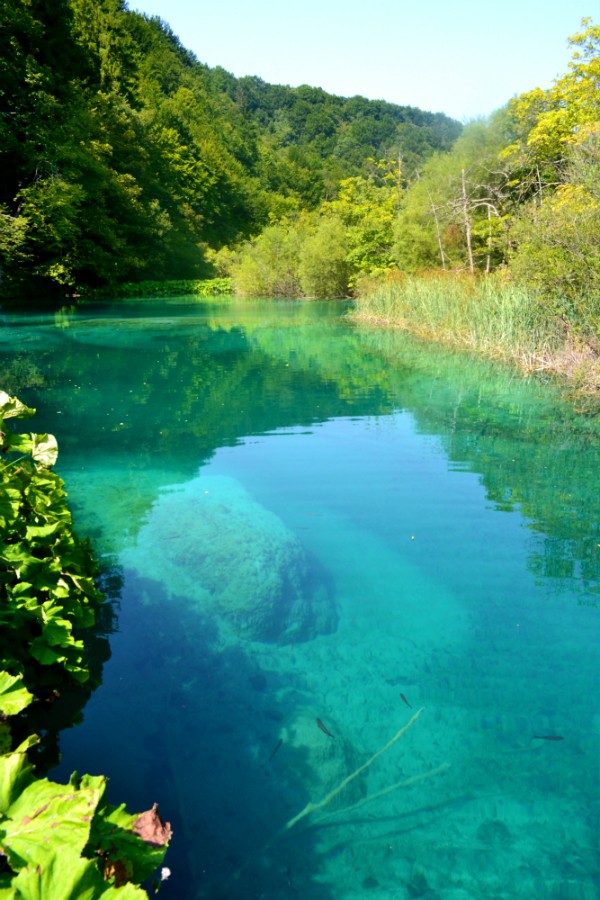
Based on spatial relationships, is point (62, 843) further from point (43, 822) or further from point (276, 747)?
point (276, 747)

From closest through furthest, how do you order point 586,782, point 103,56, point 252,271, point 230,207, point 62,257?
point 586,782 → point 62,257 → point 103,56 → point 252,271 → point 230,207

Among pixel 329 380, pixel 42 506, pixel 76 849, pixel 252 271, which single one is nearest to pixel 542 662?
pixel 42 506

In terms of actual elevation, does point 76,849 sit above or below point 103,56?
below

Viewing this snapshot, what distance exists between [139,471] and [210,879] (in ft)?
14.9

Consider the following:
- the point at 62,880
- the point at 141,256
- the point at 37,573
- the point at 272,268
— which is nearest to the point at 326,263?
the point at 272,268

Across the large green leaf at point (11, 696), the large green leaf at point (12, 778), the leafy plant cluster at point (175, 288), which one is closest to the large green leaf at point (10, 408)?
→ the large green leaf at point (11, 696)

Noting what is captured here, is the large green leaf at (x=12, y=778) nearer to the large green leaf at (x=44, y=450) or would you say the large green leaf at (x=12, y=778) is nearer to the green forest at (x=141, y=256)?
the green forest at (x=141, y=256)

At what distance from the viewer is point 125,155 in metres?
37.8

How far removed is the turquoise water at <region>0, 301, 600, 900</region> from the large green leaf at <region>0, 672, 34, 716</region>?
97 centimetres

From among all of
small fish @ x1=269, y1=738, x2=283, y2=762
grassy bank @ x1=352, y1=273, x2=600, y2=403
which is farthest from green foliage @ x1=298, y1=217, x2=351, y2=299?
small fish @ x1=269, y1=738, x2=283, y2=762

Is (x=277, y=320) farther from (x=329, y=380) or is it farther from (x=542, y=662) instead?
(x=542, y=662)

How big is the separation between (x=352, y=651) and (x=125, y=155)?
40.4 meters

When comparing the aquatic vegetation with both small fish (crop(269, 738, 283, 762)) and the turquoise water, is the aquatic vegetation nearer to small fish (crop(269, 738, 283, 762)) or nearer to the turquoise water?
the turquoise water

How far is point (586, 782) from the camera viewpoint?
2441 millimetres
